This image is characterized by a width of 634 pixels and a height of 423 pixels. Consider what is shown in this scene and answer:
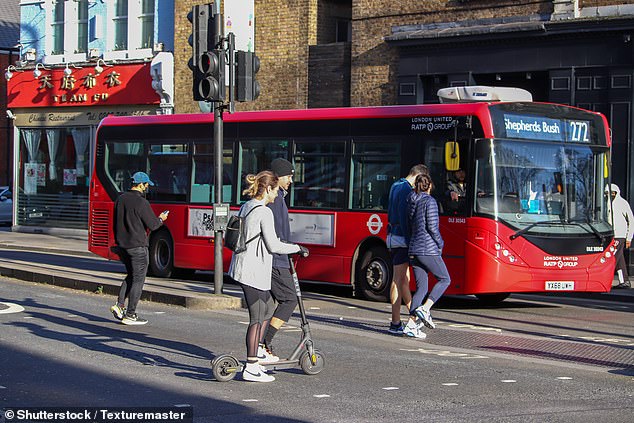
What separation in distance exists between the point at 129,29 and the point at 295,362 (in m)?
24.6

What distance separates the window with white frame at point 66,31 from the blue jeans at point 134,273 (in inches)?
864

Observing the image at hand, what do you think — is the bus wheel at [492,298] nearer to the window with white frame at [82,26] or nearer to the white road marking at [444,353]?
the white road marking at [444,353]

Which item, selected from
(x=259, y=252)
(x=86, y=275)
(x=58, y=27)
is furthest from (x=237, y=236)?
(x=58, y=27)

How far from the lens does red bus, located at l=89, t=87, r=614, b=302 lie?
15.5 metres

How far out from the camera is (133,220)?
13289mm

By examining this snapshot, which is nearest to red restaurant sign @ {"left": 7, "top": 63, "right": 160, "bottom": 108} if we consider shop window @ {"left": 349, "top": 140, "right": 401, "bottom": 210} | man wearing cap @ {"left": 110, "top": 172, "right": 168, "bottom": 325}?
shop window @ {"left": 349, "top": 140, "right": 401, "bottom": 210}

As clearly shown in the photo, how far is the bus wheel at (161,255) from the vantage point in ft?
66.4

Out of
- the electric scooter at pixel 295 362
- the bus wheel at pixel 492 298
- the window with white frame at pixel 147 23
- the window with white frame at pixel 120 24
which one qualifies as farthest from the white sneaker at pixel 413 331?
the window with white frame at pixel 120 24

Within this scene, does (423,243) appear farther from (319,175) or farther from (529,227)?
(319,175)

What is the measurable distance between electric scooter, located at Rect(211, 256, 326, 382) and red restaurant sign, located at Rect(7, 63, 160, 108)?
23.0 metres

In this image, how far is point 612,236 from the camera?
53.9 feet

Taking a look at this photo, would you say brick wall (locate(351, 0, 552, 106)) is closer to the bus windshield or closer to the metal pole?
the bus windshield

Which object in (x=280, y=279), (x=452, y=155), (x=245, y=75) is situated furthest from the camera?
(x=452, y=155)

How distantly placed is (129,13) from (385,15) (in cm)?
993
